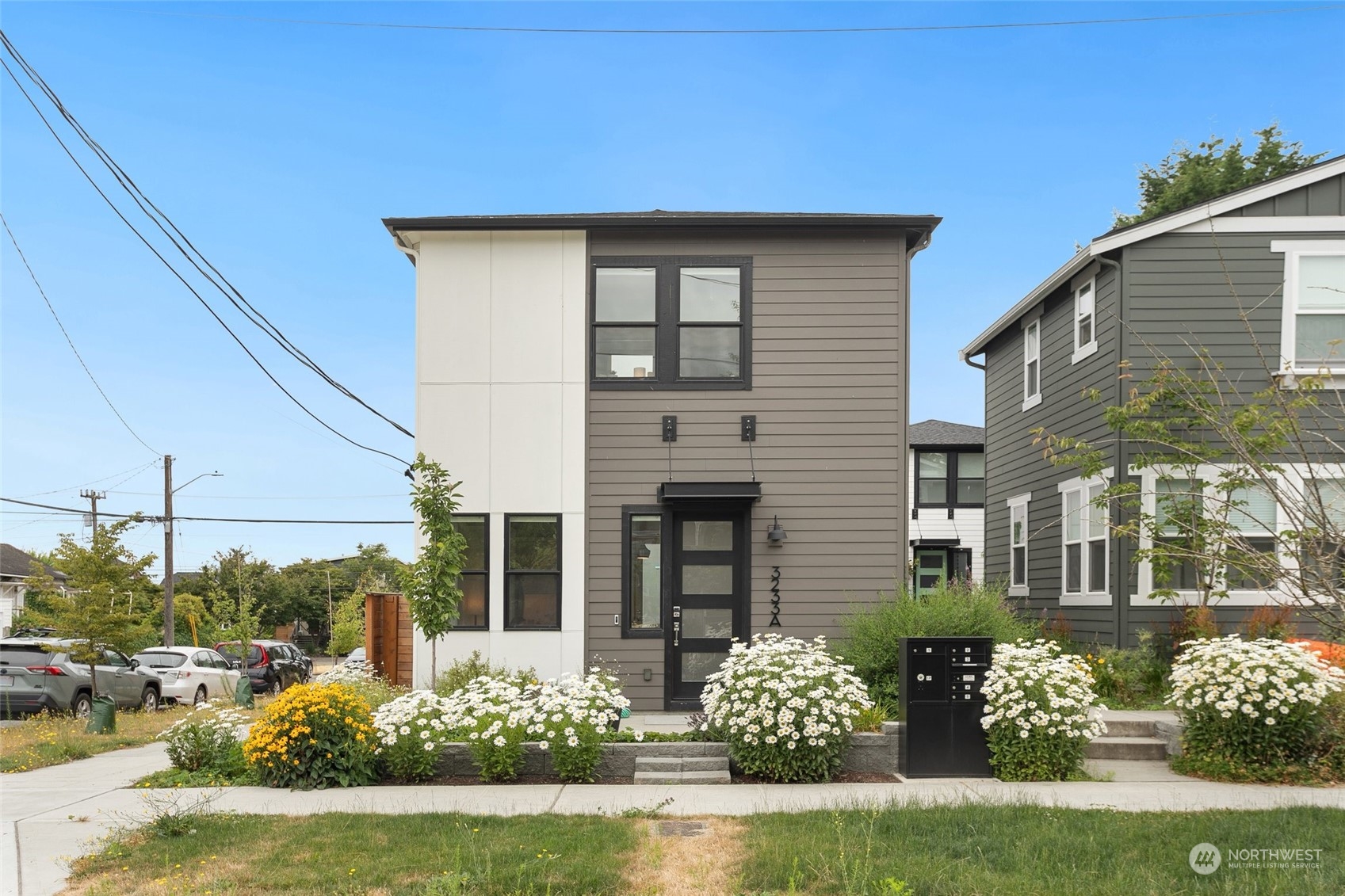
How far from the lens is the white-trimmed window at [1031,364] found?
16.9 metres

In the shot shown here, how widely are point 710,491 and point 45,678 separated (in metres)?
11.8

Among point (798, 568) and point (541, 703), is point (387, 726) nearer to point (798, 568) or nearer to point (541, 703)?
point (541, 703)

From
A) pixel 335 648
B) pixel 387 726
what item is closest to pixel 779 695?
pixel 387 726

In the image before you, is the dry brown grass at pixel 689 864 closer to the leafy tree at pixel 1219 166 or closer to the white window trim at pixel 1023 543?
the white window trim at pixel 1023 543

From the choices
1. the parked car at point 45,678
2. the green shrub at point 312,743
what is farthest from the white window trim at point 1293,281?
the parked car at point 45,678

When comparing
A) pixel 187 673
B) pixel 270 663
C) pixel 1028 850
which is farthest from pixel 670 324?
pixel 270 663

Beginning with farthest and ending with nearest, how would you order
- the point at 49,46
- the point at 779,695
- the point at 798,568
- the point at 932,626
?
the point at 798,568 < the point at 49,46 < the point at 932,626 < the point at 779,695

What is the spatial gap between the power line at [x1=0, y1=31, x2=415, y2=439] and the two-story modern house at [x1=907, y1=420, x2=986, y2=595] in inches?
615

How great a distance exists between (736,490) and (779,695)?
152 inches

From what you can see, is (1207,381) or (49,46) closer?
(49,46)

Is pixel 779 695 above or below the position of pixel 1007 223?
below

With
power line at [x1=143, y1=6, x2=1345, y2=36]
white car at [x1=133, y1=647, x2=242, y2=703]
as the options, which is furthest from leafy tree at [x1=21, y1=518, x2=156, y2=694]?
power line at [x1=143, y1=6, x2=1345, y2=36]

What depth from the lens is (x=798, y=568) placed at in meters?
12.5

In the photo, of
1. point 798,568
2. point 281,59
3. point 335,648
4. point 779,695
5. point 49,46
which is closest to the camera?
point 779,695
